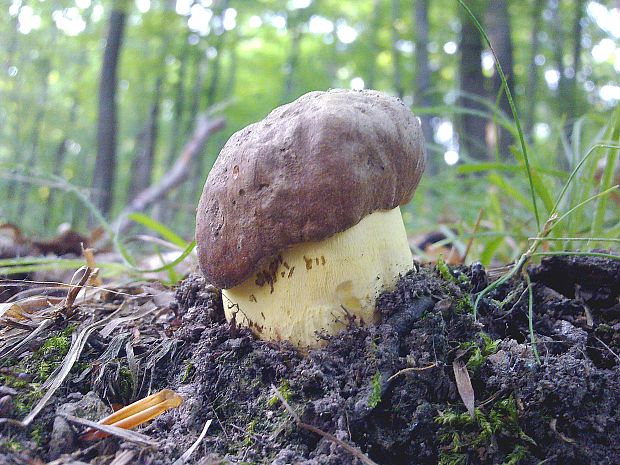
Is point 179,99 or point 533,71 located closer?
point 533,71

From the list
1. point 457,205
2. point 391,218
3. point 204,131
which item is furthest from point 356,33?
point 391,218

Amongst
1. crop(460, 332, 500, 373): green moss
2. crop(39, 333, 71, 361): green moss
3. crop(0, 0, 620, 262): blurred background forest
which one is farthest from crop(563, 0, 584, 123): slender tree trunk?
crop(39, 333, 71, 361): green moss

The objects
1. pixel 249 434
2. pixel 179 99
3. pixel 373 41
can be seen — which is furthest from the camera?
pixel 373 41

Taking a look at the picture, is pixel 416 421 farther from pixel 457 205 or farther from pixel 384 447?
pixel 457 205

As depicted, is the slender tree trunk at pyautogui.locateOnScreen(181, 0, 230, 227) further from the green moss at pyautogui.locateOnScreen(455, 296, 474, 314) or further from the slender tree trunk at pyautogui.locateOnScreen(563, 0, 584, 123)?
the green moss at pyautogui.locateOnScreen(455, 296, 474, 314)

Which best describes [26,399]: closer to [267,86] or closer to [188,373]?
[188,373]

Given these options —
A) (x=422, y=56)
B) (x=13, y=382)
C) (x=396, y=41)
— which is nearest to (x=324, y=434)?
(x=13, y=382)

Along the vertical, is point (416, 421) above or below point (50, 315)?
below

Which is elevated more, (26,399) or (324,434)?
(26,399)
